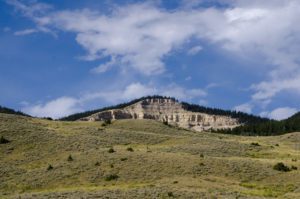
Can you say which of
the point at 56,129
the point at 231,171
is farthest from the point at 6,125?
the point at 231,171

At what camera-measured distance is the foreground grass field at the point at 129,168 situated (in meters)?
50.2

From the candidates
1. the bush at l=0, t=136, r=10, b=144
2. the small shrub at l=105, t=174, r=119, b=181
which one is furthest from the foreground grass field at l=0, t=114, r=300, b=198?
the bush at l=0, t=136, r=10, b=144

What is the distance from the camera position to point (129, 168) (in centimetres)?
6009

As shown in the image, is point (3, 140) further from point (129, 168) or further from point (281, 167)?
point (281, 167)

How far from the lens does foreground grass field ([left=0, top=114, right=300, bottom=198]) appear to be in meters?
50.2

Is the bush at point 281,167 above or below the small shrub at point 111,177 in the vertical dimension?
above

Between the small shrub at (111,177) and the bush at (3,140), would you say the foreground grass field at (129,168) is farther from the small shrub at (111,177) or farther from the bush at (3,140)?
the bush at (3,140)

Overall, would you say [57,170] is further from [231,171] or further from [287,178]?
[287,178]

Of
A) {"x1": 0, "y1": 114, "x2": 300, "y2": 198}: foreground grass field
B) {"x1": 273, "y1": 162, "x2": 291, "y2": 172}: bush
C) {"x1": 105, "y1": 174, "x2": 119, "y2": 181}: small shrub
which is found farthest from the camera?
{"x1": 273, "y1": 162, "x2": 291, "y2": 172}: bush

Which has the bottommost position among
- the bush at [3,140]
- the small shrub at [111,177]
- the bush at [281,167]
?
the small shrub at [111,177]

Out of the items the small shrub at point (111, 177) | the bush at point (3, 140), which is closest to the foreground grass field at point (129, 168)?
the small shrub at point (111, 177)

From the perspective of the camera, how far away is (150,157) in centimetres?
6475

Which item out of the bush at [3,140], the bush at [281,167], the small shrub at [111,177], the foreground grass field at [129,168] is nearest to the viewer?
the foreground grass field at [129,168]

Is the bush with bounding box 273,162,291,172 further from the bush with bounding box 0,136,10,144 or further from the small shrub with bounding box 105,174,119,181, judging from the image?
the bush with bounding box 0,136,10,144
